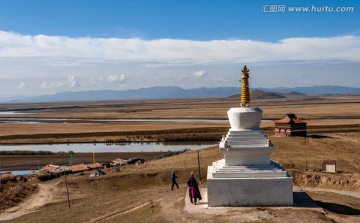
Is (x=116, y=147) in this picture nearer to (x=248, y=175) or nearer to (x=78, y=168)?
(x=78, y=168)

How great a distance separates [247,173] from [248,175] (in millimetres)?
109

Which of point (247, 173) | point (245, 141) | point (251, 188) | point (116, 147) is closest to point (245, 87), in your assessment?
point (245, 141)

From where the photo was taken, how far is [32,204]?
89.0ft

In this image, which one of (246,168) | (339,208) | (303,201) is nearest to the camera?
(246,168)

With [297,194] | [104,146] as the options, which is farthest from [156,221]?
[104,146]

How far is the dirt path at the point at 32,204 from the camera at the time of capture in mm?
25156

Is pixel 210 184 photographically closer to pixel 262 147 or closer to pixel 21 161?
pixel 262 147

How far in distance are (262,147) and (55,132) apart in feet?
208

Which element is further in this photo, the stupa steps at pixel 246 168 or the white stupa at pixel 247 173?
the stupa steps at pixel 246 168

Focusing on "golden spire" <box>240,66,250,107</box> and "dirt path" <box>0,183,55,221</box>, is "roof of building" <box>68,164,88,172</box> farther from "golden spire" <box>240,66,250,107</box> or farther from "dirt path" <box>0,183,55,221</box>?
"golden spire" <box>240,66,250,107</box>

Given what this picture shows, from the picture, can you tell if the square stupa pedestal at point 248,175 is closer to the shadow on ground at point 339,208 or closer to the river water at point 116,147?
the shadow on ground at point 339,208

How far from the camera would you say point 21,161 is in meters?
50.4

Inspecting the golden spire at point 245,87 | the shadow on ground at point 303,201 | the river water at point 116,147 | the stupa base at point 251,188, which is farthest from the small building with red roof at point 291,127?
the stupa base at point 251,188

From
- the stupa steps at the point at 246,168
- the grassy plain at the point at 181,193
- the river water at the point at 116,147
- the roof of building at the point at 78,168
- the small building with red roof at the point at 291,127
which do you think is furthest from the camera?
the river water at the point at 116,147
